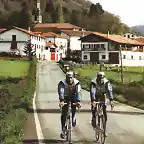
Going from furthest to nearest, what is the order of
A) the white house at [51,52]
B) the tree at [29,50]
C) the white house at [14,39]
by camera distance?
the white house at [51,52]
the white house at [14,39]
the tree at [29,50]

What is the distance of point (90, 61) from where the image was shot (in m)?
85.1

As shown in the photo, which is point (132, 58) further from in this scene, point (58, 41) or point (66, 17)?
point (66, 17)

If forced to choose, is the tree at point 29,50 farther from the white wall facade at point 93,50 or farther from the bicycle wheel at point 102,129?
the bicycle wheel at point 102,129

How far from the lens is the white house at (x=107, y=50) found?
83938mm

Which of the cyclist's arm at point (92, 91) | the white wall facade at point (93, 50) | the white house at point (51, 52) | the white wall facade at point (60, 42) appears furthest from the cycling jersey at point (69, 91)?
the white wall facade at point (60, 42)

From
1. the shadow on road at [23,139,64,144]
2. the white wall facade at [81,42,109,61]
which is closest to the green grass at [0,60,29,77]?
the white wall facade at [81,42,109,61]

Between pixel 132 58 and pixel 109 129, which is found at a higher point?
pixel 109 129

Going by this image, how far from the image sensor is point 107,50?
277 feet

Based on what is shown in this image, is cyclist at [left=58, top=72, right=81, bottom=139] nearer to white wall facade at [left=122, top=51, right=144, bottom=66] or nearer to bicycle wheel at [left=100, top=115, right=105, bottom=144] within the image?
bicycle wheel at [left=100, top=115, right=105, bottom=144]

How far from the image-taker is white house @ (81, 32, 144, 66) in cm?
8394

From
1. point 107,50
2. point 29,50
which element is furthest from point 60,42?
point 107,50

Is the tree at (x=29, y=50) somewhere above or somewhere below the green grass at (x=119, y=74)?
above

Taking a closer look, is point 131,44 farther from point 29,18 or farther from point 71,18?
point 71,18

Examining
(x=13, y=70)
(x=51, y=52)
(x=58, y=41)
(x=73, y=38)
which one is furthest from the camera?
(x=73, y=38)
